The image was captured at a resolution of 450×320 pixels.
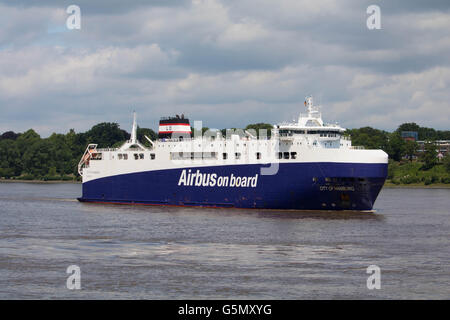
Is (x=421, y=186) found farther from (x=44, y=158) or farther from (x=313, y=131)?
(x=44, y=158)

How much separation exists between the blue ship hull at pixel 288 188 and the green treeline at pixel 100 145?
172 feet

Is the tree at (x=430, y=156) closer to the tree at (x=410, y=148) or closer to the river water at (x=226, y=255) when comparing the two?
the tree at (x=410, y=148)

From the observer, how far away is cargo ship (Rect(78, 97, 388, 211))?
156ft

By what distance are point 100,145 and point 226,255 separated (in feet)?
468

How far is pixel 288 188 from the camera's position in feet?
161

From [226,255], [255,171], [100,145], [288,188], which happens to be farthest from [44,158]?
[226,255]

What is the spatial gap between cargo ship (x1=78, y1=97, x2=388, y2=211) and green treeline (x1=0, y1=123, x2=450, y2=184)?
49577 millimetres

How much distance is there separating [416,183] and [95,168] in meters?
71.9

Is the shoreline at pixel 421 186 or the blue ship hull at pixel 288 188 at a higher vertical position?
the blue ship hull at pixel 288 188

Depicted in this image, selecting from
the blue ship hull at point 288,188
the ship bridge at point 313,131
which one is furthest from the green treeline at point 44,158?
the ship bridge at point 313,131

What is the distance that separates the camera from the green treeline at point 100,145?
12324cm
